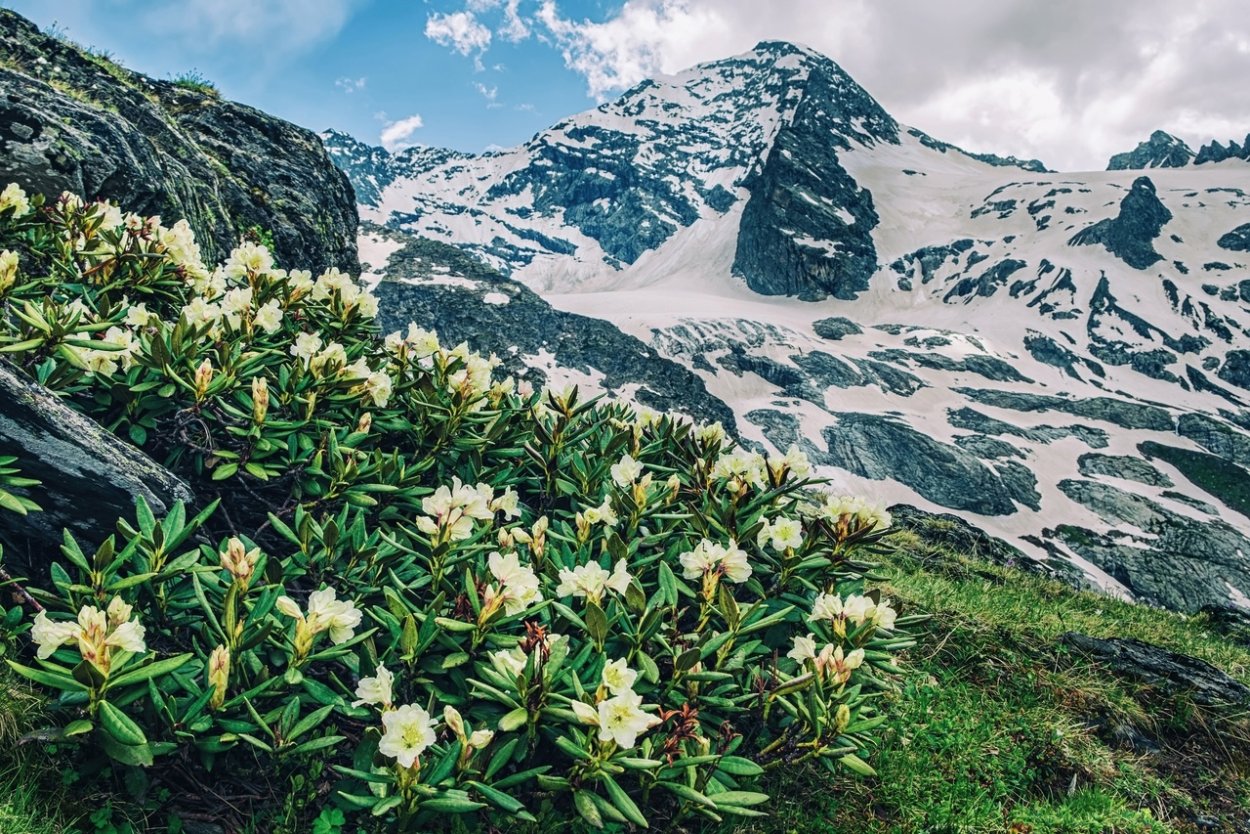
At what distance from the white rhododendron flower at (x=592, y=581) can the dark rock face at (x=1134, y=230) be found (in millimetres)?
179594

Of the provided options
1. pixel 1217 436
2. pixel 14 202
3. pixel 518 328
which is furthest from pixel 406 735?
pixel 1217 436

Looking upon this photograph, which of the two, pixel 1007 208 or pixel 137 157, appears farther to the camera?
pixel 1007 208

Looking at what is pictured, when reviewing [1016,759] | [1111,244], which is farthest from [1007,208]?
[1016,759]

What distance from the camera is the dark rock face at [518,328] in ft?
242

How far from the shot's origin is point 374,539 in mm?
3324

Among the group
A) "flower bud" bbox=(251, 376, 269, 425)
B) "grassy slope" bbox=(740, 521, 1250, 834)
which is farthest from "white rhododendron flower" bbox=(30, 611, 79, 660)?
"grassy slope" bbox=(740, 521, 1250, 834)

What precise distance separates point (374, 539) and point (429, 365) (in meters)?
2.26

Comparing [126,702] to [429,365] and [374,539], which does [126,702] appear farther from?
[429,365]

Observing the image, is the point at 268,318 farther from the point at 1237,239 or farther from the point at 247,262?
the point at 1237,239

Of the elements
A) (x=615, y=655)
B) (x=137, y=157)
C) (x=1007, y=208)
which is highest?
(x=1007, y=208)

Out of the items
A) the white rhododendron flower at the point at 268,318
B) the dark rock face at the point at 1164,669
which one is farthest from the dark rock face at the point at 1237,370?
the white rhododendron flower at the point at 268,318

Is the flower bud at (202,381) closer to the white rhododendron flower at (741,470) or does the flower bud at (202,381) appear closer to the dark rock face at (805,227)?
the white rhododendron flower at (741,470)

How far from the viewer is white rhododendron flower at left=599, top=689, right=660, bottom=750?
237 cm

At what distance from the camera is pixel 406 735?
2336mm
